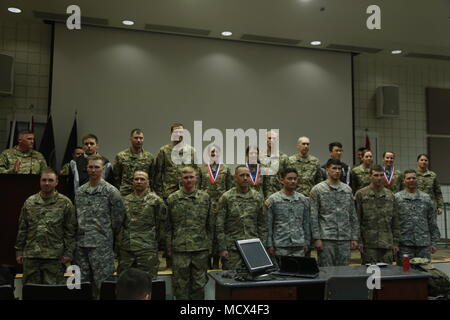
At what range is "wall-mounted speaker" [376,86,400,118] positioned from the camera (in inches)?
370

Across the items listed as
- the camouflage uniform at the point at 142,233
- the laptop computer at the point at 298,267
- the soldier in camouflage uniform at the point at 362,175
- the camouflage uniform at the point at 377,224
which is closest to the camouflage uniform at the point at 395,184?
the soldier in camouflage uniform at the point at 362,175

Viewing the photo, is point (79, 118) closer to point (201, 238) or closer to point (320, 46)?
point (201, 238)

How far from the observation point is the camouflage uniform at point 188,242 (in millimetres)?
4273

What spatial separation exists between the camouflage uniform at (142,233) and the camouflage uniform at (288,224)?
114cm

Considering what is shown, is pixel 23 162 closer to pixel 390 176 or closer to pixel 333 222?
pixel 333 222

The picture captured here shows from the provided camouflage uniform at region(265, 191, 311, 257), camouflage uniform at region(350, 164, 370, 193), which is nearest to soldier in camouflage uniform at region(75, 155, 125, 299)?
camouflage uniform at region(265, 191, 311, 257)

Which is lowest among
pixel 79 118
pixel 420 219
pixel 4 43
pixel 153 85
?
pixel 420 219

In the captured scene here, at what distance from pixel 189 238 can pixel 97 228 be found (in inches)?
34.5

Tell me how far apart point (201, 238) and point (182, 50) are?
15.6 feet

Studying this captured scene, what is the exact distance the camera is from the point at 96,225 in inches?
164

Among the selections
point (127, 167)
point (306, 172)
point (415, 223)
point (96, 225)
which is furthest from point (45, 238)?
point (415, 223)

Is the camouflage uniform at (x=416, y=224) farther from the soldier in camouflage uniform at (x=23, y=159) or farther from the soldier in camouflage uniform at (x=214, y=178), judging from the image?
the soldier in camouflage uniform at (x=23, y=159)

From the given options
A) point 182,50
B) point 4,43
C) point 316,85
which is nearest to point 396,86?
point 316,85

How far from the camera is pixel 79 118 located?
297 inches
